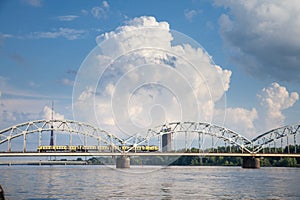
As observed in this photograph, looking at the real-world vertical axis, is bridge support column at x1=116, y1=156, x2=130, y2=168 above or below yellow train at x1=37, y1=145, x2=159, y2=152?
below

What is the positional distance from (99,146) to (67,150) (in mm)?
12272

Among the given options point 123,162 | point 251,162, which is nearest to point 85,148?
point 123,162

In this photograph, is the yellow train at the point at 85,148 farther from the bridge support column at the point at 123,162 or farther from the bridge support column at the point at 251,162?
the bridge support column at the point at 251,162

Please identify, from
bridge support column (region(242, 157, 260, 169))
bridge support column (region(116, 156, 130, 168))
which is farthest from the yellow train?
bridge support column (region(242, 157, 260, 169))

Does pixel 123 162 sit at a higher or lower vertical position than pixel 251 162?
higher

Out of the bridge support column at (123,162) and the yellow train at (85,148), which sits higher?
the yellow train at (85,148)

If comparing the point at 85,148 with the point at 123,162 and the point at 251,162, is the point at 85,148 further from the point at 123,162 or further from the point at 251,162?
the point at 251,162

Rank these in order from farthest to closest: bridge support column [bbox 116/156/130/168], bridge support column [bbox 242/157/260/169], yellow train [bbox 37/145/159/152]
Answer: bridge support column [bbox 242/157/260/169], bridge support column [bbox 116/156/130/168], yellow train [bbox 37/145/159/152]

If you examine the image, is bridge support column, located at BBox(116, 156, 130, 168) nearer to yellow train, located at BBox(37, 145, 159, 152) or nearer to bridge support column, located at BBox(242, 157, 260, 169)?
yellow train, located at BBox(37, 145, 159, 152)

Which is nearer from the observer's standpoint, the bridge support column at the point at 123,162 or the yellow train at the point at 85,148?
the yellow train at the point at 85,148

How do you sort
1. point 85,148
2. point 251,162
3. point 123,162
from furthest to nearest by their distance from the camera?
1. point 251,162
2. point 123,162
3. point 85,148

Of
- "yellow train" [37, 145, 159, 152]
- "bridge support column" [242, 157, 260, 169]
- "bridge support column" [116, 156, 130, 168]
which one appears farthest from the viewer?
"bridge support column" [242, 157, 260, 169]

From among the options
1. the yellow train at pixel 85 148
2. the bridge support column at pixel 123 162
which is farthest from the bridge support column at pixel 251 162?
the bridge support column at pixel 123 162

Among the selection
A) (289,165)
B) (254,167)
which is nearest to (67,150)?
(254,167)
